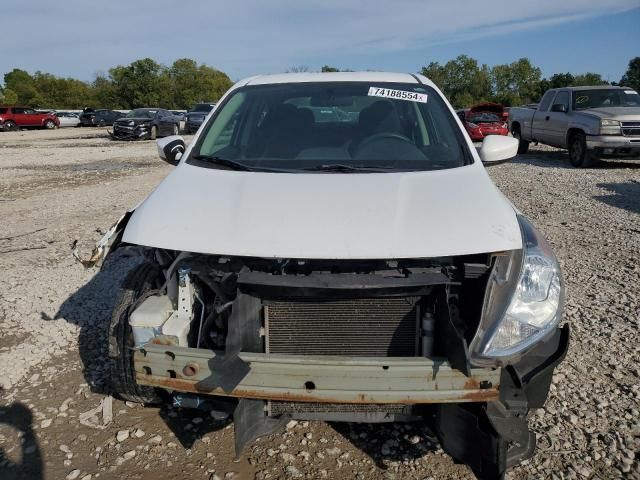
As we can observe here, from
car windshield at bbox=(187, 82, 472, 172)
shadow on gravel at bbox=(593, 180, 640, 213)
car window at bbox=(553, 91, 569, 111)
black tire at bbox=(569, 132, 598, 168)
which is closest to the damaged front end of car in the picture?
car windshield at bbox=(187, 82, 472, 172)

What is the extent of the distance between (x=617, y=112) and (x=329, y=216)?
11.2 meters

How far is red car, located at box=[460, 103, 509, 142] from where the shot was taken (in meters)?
18.9

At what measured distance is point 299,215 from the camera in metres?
2.46

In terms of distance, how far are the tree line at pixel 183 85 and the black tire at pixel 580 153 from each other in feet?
144

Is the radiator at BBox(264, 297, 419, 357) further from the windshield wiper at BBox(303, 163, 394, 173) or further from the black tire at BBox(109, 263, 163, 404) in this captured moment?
the windshield wiper at BBox(303, 163, 394, 173)

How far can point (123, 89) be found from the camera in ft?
201

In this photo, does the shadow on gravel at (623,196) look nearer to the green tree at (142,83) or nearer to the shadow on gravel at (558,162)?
the shadow on gravel at (558,162)

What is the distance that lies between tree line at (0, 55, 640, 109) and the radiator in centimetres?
5492

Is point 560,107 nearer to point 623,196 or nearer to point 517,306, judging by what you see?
point 623,196

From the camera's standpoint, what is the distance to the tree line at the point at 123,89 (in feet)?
198

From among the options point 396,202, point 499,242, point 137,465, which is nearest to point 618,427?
point 499,242

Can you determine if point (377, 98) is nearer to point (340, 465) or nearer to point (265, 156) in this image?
point (265, 156)

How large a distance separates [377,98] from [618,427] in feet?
8.23

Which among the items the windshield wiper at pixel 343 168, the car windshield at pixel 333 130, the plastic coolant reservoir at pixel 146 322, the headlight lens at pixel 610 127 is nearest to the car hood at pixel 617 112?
the headlight lens at pixel 610 127
